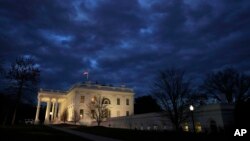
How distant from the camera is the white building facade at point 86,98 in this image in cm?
8206

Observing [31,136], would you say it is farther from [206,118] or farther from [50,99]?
[50,99]

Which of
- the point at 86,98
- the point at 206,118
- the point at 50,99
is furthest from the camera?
the point at 50,99

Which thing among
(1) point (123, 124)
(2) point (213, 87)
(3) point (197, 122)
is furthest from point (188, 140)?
(2) point (213, 87)

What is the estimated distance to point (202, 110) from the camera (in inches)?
1313

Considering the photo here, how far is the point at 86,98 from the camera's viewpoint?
274 ft

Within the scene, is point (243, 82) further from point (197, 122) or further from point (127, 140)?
point (127, 140)

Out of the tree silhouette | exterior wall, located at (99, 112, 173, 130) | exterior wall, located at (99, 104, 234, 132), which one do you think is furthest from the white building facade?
exterior wall, located at (99, 104, 234, 132)

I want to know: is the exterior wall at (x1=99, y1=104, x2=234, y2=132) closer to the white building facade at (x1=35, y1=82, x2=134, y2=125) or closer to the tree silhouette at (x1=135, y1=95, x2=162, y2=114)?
the white building facade at (x1=35, y1=82, x2=134, y2=125)

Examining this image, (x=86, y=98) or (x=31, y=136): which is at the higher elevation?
(x=86, y=98)

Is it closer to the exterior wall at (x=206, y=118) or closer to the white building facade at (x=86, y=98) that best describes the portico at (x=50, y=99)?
the white building facade at (x=86, y=98)

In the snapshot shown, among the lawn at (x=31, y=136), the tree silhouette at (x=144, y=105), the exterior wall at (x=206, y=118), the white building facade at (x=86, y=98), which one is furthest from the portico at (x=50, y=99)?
the lawn at (x=31, y=136)

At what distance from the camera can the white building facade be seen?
82.1 metres

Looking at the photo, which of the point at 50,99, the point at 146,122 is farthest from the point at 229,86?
the point at 50,99

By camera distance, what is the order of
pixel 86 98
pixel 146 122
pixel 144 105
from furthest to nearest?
pixel 144 105, pixel 86 98, pixel 146 122
